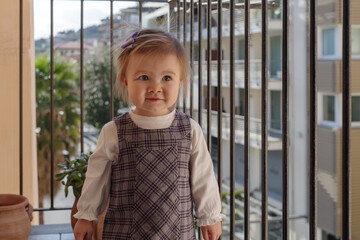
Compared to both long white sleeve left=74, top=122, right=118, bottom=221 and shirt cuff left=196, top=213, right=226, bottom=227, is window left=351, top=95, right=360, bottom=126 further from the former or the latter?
long white sleeve left=74, top=122, right=118, bottom=221

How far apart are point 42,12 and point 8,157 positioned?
38.1 feet

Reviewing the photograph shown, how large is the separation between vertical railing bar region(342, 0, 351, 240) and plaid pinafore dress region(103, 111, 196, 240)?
500 millimetres

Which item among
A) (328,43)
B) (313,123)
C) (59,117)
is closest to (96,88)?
(59,117)

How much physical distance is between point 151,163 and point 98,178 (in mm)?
167

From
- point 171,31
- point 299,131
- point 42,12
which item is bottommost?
point 299,131

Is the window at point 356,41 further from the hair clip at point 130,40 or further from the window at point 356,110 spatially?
the hair clip at point 130,40

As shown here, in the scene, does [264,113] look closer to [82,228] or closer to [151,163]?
[151,163]

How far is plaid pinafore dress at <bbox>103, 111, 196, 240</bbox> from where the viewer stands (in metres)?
1.39

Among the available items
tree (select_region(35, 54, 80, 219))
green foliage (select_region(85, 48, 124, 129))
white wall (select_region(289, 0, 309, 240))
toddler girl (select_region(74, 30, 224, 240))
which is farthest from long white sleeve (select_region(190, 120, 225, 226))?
white wall (select_region(289, 0, 309, 240))

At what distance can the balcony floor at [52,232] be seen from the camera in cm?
223

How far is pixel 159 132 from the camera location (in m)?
1.43

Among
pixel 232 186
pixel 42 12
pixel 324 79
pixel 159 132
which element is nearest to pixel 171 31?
pixel 159 132

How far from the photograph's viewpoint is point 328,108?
20.9 m

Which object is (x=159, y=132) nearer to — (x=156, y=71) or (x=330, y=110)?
(x=156, y=71)
